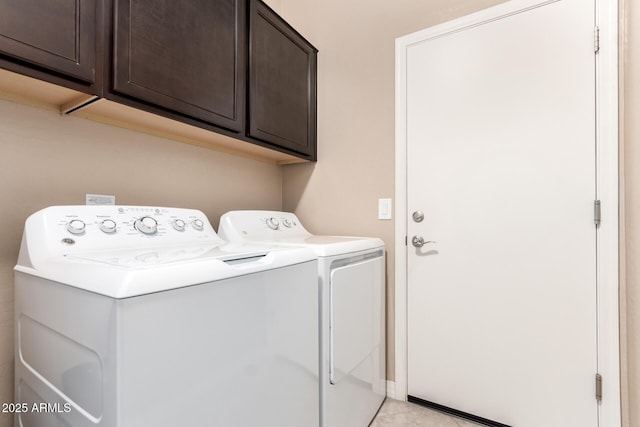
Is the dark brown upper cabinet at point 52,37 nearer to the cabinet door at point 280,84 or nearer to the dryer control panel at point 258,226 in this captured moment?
the cabinet door at point 280,84

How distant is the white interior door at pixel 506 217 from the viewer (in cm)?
135

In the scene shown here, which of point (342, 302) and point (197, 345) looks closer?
point (197, 345)

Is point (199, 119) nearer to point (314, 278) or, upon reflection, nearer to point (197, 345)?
point (314, 278)

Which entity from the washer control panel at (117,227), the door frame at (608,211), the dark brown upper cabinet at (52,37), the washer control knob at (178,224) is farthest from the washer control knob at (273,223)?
the door frame at (608,211)

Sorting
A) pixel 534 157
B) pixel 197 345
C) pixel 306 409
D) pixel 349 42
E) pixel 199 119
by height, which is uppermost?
pixel 349 42

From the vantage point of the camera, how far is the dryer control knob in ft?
4.48

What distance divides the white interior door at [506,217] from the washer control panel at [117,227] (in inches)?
48.1

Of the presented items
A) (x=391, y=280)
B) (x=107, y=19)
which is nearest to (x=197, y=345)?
(x=107, y=19)

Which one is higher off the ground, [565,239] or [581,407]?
[565,239]

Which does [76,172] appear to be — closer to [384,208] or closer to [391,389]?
[384,208]

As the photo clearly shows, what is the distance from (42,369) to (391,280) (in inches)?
61.9

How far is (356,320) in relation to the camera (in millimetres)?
1423

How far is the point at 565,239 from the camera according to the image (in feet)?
4.52

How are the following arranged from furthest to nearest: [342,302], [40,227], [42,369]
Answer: [342,302] < [40,227] < [42,369]
